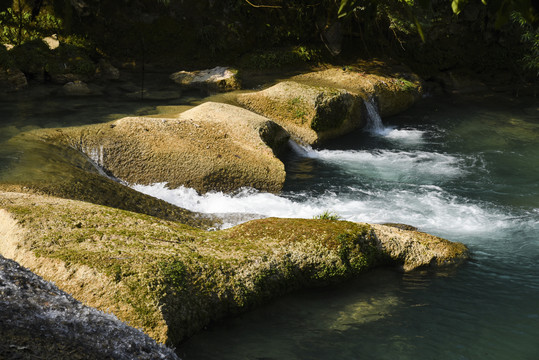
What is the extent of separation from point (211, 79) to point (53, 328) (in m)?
13.1

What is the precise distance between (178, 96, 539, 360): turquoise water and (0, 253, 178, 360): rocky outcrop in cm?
113

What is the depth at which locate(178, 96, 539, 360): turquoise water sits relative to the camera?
550 centimetres

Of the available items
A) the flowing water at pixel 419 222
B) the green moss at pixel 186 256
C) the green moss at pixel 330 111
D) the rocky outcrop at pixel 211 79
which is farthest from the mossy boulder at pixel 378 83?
the green moss at pixel 186 256

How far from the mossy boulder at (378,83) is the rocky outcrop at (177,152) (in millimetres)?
5544

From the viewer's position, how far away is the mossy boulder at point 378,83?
16.0m

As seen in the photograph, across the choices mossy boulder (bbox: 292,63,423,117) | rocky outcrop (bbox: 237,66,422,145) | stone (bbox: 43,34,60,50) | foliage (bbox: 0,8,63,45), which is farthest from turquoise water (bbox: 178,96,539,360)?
foliage (bbox: 0,8,63,45)

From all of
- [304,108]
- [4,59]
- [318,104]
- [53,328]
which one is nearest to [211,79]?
[304,108]

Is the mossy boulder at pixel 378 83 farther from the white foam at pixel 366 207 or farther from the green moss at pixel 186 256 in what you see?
the green moss at pixel 186 256

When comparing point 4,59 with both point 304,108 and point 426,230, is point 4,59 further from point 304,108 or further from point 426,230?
point 426,230

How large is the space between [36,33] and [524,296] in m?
17.1

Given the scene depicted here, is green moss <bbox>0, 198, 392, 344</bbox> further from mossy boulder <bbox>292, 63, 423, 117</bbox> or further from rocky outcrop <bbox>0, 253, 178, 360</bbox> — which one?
mossy boulder <bbox>292, 63, 423, 117</bbox>

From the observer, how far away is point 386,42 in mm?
20000

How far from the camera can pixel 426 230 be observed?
343 inches

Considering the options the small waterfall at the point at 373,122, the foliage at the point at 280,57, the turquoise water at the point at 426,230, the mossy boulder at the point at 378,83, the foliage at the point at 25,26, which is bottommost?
the turquoise water at the point at 426,230
